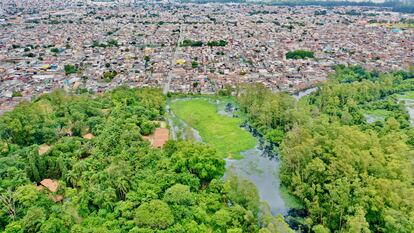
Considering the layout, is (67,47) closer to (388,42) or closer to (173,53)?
(173,53)

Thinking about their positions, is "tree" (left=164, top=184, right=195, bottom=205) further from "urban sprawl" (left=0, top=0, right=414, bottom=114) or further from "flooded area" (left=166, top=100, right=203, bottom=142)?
"urban sprawl" (left=0, top=0, right=414, bottom=114)

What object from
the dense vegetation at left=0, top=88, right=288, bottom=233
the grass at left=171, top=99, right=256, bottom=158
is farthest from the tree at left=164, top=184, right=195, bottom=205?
the grass at left=171, top=99, right=256, bottom=158

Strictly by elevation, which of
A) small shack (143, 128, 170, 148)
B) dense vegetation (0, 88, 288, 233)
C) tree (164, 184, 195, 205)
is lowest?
small shack (143, 128, 170, 148)

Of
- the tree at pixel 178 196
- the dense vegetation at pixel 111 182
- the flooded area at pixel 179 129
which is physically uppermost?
the tree at pixel 178 196

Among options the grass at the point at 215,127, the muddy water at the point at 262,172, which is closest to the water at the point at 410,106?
the muddy water at the point at 262,172

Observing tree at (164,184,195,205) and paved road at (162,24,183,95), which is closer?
tree at (164,184,195,205)

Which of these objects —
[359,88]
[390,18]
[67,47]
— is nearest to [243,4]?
[390,18]

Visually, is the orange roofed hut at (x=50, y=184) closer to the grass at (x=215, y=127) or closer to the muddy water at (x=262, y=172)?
the muddy water at (x=262, y=172)

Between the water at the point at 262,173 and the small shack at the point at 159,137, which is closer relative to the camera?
the water at the point at 262,173
